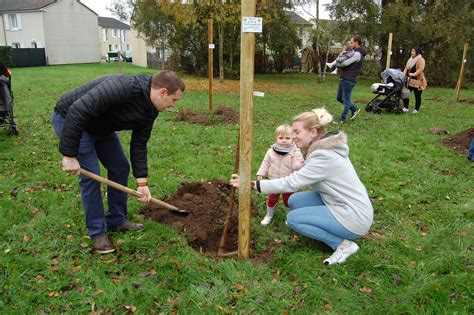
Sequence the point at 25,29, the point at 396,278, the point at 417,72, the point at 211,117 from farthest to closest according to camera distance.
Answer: the point at 25,29 < the point at 417,72 < the point at 211,117 < the point at 396,278

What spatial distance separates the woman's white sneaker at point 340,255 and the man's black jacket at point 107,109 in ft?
6.62

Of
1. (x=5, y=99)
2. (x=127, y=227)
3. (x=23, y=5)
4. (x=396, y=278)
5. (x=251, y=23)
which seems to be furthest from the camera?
(x=23, y=5)

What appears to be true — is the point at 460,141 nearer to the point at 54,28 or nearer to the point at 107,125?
the point at 107,125

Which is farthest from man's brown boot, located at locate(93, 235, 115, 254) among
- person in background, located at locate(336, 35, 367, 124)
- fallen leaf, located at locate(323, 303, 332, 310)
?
person in background, located at locate(336, 35, 367, 124)

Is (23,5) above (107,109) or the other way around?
above

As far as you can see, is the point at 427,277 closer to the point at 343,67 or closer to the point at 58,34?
the point at 343,67

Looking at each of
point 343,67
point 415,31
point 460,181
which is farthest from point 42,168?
point 415,31

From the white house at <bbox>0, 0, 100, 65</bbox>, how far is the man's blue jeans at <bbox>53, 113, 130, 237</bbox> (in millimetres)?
38769

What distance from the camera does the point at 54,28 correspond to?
40500 mm

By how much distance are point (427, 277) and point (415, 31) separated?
66.4 ft

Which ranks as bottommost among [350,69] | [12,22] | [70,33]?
[350,69]

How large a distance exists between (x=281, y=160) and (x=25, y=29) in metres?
44.6

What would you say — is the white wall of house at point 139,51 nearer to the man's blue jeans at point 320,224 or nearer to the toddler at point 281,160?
the toddler at point 281,160

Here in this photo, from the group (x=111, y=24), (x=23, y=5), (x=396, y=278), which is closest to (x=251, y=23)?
(x=396, y=278)
